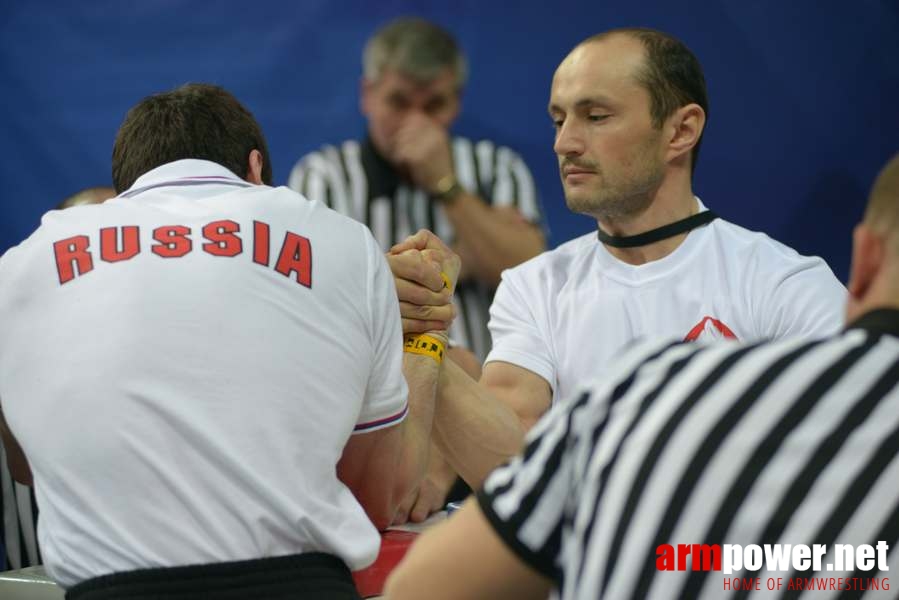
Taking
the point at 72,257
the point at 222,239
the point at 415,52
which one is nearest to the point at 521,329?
the point at 222,239

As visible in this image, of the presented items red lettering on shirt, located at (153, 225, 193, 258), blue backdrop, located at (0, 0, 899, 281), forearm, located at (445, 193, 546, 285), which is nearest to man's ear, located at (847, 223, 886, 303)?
red lettering on shirt, located at (153, 225, 193, 258)

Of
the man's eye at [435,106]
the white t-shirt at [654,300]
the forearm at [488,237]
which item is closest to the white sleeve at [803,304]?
the white t-shirt at [654,300]

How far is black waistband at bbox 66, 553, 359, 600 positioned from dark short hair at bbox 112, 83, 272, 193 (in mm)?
648

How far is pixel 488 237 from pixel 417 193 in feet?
0.94

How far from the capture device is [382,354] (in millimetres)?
1924

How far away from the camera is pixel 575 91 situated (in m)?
2.78

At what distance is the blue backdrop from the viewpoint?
403cm

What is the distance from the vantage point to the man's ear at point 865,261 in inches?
43.8

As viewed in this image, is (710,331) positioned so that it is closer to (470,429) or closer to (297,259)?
(470,429)

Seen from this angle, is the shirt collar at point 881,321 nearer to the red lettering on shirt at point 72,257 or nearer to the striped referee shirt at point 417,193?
the red lettering on shirt at point 72,257

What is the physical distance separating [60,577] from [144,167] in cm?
63

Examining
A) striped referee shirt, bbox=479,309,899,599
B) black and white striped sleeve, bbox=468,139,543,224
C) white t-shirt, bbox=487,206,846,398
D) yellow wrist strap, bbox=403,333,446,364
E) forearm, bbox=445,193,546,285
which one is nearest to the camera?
striped referee shirt, bbox=479,309,899,599

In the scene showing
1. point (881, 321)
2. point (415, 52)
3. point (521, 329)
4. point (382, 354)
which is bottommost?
point (521, 329)

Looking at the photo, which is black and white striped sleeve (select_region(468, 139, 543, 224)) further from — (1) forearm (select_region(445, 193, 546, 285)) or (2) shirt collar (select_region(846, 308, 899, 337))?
(2) shirt collar (select_region(846, 308, 899, 337))
